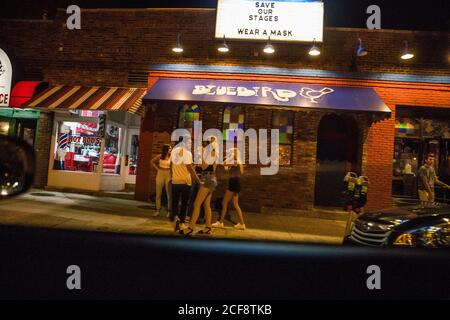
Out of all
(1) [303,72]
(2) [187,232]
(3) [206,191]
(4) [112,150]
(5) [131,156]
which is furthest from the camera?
(5) [131,156]

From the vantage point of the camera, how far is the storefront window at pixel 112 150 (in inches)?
506

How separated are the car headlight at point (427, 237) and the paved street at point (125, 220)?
3.21 metres

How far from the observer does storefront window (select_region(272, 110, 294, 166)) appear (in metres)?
11.5

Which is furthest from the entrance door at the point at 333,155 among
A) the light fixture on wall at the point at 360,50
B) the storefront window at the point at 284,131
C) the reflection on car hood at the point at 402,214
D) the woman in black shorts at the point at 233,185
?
the reflection on car hood at the point at 402,214

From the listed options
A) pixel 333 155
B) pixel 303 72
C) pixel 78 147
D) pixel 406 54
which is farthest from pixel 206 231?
pixel 406 54

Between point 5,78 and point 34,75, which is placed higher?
point 34,75

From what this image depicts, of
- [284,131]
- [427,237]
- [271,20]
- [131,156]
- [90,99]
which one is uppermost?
[271,20]

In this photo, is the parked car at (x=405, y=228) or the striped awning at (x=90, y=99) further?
the striped awning at (x=90, y=99)

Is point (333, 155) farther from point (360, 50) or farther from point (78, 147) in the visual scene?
point (78, 147)

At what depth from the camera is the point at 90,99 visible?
440 inches

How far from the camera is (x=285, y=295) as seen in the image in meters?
4.53

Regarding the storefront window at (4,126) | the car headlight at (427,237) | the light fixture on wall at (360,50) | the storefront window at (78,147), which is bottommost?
the car headlight at (427,237)

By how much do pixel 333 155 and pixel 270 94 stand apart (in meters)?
3.07

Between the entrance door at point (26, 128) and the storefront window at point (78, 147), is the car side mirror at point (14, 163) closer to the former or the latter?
the storefront window at point (78, 147)
